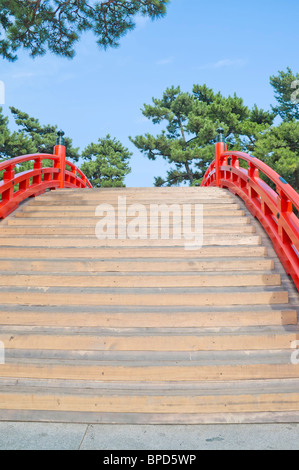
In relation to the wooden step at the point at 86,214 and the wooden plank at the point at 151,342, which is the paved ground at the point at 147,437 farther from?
the wooden step at the point at 86,214

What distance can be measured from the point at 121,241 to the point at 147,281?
1055 mm

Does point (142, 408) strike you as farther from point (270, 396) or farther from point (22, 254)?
point (22, 254)

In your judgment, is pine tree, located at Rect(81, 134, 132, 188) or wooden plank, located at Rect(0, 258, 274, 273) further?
pine tree, located at Rect(81, 134, 132, 188)

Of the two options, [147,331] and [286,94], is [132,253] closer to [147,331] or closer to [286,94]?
[147,331]

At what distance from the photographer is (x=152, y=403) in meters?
2.79

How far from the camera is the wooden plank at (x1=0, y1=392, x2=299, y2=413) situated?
2.79 metres

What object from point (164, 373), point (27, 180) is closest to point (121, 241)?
point (164, 373)

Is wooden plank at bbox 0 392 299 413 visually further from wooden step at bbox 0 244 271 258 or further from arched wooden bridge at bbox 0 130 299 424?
wooden step at bbox 0 244 271 258

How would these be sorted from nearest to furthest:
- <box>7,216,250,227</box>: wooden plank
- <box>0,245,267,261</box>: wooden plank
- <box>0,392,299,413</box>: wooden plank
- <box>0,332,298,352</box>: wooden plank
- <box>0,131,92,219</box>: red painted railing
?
<box>0,392,299,413</box>: wooden plank → <box>0,332,298,352</box>: wooden plank → <box>0,245,267,261</box>: wooden plank → <box>7,216,250,227</box>: wooden plank → <box>0,131,92,219</box>: red painted railing

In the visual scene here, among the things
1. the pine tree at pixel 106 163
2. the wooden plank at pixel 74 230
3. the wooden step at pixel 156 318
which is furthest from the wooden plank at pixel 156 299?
the pine tree at pixel 106 163

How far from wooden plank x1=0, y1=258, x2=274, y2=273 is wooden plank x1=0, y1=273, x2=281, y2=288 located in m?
0.21

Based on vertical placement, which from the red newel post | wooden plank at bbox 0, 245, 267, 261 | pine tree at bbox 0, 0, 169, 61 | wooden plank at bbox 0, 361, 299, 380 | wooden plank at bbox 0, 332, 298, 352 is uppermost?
pine tree at bbox 0, 0, 169, 61

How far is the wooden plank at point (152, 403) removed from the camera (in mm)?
2785

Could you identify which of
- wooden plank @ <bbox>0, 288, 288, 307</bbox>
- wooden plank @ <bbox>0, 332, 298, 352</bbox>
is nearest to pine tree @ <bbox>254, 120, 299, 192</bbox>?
wooden plank @ <bbox>0, 288, 288, 307</bbox>
